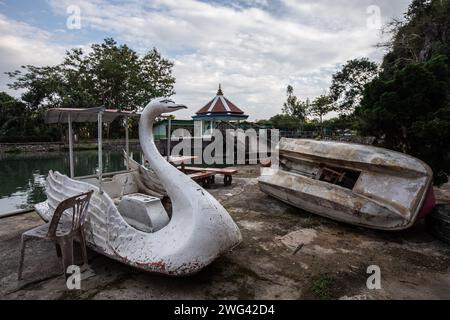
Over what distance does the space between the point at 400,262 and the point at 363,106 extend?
3609 millimetres

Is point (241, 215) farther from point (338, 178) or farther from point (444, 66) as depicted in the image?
point (444, 66)

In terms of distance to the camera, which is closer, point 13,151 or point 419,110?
point 419,110

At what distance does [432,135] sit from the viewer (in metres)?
4.67

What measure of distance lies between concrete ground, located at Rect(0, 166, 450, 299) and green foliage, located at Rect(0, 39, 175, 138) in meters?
23.9

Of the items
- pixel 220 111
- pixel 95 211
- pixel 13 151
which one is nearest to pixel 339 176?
pixel 95 211

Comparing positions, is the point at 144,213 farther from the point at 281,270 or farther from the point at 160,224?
the point at 281,270

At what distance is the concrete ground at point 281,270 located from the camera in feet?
9.84

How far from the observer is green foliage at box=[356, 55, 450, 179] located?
479 centimetres

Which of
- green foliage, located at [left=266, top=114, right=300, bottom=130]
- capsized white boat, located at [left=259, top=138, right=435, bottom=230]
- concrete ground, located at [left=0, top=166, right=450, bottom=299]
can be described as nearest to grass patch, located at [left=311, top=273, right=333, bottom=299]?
concrete ground, located at [left=0, top=166, right=450, bottom=299]

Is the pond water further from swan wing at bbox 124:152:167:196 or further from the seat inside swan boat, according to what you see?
the seat inside swan boat

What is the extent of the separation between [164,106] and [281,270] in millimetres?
2697

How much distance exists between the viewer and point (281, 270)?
3.52 m

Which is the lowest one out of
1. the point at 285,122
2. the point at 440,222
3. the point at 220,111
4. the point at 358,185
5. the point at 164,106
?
the point at 440,222
